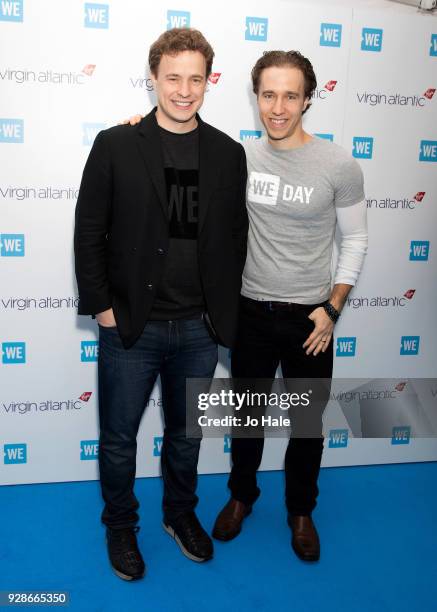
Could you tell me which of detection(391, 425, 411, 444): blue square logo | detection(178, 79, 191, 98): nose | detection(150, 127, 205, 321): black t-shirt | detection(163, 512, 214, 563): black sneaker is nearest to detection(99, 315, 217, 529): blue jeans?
detection(150, 127, 205, 321): black t-shirt

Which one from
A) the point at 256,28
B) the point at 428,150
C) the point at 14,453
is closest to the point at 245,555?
the point at 14,453

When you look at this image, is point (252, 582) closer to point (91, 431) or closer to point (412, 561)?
point (412, 561)

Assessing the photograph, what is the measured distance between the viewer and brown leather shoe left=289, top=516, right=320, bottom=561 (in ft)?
8.03

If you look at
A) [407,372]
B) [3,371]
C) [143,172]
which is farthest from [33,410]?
[407,372]

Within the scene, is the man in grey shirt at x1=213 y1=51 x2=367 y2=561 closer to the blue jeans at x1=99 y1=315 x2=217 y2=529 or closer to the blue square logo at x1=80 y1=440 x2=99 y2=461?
the blue jeans at x1=99 y1=315 x2=217 y2=529

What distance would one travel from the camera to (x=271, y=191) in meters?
2.26

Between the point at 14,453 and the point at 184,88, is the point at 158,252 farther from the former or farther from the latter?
the point at 14,453

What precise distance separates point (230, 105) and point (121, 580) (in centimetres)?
213

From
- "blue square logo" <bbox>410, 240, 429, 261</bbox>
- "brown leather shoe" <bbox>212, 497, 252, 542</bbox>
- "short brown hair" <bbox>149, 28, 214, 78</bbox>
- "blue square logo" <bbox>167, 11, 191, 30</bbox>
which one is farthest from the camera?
"blue square logo" <bbox>410, 240, 429, 261</bbox>

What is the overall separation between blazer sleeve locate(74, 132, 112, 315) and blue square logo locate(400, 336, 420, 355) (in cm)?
183

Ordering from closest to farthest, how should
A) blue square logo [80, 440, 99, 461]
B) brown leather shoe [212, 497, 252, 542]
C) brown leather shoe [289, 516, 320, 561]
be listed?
brown leather shoe [289, 516, 320, 561] < brown leather shoe [212, 497, 252, 542] < blue square logo [80, 440, 99, 461]

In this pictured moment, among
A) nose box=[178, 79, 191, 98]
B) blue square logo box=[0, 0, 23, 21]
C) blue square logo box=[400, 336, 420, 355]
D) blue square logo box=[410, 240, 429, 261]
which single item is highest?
blue square logo box=[0, 0, 23, 21]

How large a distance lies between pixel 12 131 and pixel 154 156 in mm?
975

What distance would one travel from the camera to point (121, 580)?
228 centimetres
